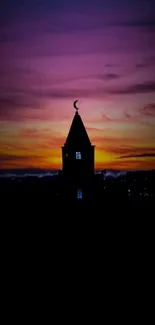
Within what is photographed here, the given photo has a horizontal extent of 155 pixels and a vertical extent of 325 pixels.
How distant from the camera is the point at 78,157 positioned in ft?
103

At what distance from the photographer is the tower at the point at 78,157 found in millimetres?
31406

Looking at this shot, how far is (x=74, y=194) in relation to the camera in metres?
31.3

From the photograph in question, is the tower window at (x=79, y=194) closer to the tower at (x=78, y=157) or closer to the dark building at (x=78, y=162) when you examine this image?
the dark building at (x=78, y=162)

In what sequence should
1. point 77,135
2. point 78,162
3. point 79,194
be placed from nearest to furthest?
point 79,194 < point 78,162 < point 77,135

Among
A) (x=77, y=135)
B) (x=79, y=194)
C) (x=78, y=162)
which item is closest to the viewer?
(x=79, y=194)

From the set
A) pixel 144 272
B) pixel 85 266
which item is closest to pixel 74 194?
pixel 85 266

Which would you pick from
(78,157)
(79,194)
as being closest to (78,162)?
(78,157)

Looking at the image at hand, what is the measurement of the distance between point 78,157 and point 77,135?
212cm

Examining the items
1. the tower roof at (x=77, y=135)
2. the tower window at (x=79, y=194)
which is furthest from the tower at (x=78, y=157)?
the tower window at (x=79, y=194)

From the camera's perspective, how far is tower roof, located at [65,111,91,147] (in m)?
31.7

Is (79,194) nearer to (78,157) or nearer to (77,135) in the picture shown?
(78,157)

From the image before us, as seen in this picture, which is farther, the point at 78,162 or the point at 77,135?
the point at 77,135

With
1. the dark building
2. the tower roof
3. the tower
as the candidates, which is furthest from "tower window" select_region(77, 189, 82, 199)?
the tower roof

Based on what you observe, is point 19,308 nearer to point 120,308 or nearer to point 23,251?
point 120,308
